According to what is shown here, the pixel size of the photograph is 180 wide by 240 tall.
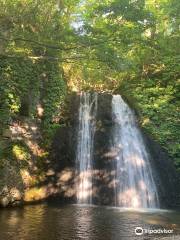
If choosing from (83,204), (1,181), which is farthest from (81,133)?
(1,181)

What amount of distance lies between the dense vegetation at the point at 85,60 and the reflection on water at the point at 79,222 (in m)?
3.14

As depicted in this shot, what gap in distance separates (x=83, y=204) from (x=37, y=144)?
136 inches

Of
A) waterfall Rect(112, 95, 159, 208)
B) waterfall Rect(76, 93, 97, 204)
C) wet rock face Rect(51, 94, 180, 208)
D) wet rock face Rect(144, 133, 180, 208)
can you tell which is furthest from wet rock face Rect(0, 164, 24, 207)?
wet rock face Rect(144, 133, 180, 208)

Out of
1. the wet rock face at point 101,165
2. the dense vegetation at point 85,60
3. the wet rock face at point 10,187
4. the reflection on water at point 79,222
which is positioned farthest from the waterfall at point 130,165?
the wet rock face at point 10,187

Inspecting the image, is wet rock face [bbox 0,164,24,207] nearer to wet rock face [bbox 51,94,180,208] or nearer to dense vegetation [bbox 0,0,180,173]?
dense vegetation [bbox 0,0,180,173]

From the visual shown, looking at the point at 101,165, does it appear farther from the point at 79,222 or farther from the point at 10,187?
the point at 79,222

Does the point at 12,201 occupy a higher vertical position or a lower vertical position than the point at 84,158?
lower

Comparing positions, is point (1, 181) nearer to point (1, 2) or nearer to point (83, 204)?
point (83, 204)

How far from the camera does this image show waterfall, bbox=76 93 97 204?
13859 mm

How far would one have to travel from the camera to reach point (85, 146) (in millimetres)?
15398

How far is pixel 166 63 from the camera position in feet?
64.7

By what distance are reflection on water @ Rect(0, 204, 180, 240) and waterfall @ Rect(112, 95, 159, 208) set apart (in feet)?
3.90

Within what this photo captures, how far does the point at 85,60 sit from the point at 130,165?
199 inches

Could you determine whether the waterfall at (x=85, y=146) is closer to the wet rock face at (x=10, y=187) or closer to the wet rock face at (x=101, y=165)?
the wet rock face at (x=101, y=165)
